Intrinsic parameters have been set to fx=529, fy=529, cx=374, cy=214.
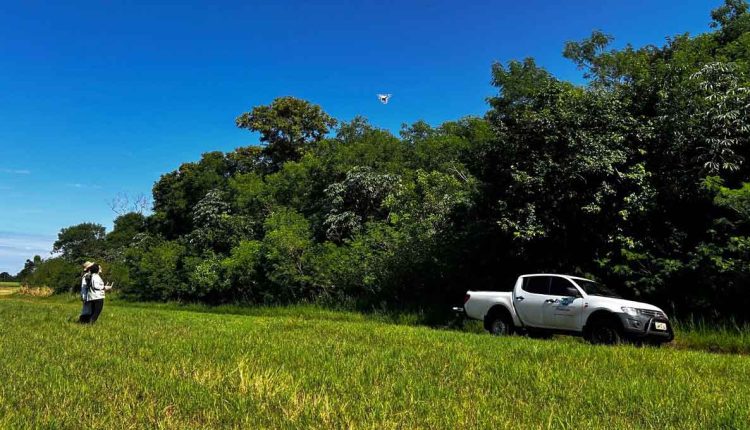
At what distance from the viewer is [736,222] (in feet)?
44.8

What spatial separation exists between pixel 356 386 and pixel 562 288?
356 inches

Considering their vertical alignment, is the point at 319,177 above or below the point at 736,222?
above

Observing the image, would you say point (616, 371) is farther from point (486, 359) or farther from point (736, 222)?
point (736, 222)

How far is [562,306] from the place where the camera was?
13.1 meters

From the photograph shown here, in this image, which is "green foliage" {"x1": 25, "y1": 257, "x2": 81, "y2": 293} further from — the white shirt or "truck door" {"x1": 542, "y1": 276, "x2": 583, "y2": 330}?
"truck door" {"x1": 542, "y1": 276, "x2": 583, "y2": 330}

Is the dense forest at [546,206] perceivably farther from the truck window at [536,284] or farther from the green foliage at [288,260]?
the truck window at [536,284]

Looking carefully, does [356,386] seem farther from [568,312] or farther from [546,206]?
[546,206]

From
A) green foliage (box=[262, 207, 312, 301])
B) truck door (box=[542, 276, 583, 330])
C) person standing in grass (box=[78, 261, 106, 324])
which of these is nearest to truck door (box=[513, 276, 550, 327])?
truck door (box=[542, 276, 583, 330])

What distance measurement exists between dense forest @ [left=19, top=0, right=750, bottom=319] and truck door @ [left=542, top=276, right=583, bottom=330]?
270 centimetres

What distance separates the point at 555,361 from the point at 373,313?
13410mm

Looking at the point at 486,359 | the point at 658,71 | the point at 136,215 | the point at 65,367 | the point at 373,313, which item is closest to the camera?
the point at 65,367

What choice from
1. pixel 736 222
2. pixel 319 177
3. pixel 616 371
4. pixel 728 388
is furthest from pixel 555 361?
pixel 319 177

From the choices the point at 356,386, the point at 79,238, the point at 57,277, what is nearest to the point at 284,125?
the point at 57,277

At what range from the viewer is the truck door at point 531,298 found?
44.8ft
